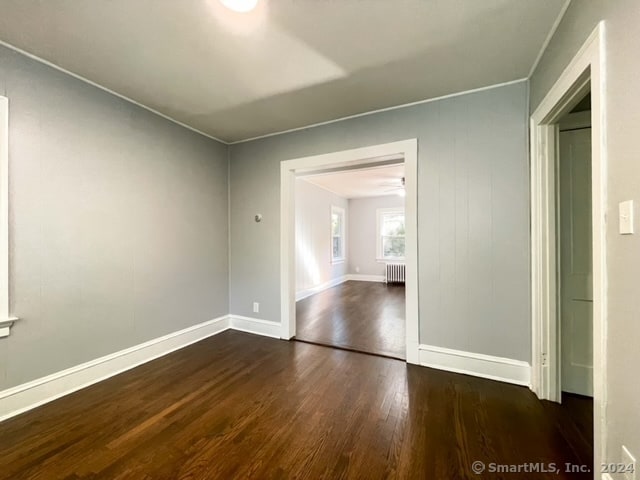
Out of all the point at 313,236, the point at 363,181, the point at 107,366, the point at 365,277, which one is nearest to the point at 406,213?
the point at 107,366

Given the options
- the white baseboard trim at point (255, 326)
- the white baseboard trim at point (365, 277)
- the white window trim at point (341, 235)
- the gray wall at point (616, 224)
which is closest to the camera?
the gray wall at point (616, 224)

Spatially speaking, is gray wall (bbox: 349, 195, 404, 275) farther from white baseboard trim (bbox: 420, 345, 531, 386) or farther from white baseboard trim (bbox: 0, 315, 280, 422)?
white baseboard trim (bbox: 420, 345, 531, 386)

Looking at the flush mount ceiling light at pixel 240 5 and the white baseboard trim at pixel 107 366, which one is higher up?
the flush mount ceiling light at pixel 240 5

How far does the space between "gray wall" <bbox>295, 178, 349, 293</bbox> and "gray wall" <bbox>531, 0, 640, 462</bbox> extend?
486cm

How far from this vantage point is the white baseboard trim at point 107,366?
6.08 feet

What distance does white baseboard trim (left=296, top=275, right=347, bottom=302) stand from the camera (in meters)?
5.72

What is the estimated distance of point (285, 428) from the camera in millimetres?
1721

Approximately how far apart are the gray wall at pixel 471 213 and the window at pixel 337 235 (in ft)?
15.1

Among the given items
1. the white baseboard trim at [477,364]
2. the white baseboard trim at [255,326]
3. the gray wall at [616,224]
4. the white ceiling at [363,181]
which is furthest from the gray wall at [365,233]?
the gray wall at [616,224]

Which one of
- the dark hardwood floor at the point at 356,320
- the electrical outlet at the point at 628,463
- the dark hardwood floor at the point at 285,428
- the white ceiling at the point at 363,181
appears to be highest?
the white ceiling at the point at 363,181

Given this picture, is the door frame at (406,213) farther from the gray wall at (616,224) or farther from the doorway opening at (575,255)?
the gray wall at (616,224)

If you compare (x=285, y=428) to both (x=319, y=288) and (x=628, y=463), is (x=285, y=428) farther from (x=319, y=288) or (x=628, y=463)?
(x=319, y=288)

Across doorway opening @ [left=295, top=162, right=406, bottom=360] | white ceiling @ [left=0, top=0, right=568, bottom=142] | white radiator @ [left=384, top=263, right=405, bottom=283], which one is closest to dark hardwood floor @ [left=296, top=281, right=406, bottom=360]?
doorway opening @ [left=295, top=162, right=406, bottom=360]

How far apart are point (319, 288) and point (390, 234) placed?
9.06ft
